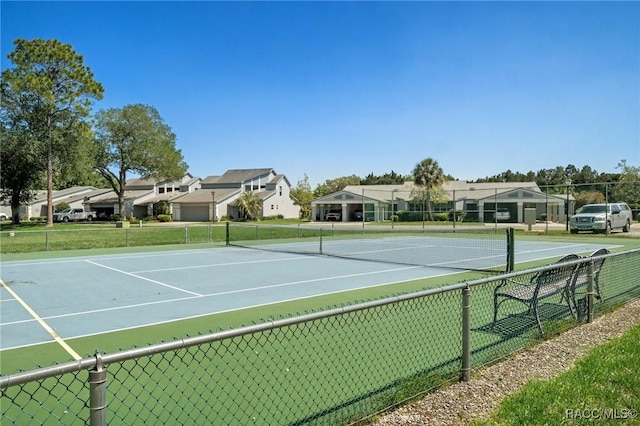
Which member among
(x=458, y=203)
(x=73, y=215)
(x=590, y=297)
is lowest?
(x=590, y=297)

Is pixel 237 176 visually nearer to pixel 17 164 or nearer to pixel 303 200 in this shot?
pixel 303 200

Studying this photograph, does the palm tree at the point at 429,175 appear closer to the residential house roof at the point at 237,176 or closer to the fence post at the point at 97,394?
the residential house roof at the point at 237,176

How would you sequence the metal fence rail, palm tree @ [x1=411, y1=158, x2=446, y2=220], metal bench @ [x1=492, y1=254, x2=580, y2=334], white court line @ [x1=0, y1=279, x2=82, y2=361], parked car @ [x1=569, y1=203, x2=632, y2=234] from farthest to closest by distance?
palm tree @ [x1=411, y1=158, x2=446, y2=220] → parked car @ [x1=569, y1=203, x2=632, y2=234] → metal bench @ [x1=492, y1=254, x2=580, y2=334] → white court line @ [x1=0, y1=279, x2=82, y2=361] → the metal fence rail

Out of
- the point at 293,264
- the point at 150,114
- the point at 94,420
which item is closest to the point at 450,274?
the point at 293,264

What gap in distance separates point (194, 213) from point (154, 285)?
53.4 meters

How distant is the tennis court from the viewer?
8031 millimetres

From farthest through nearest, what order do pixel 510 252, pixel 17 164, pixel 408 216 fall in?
pixel 408 216, pixel 17 164, pixel 510 252

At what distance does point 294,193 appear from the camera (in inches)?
2825

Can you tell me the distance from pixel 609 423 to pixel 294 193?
68.4 metres

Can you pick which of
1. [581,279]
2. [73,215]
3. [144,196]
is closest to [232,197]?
[144,196]

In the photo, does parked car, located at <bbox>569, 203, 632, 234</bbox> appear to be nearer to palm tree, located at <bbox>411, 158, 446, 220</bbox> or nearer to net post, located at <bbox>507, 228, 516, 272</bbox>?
net post, located at <bbox>507, 228, 516, 272</bbox>

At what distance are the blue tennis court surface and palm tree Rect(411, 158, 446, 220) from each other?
3732 cm

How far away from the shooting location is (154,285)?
1148 cm

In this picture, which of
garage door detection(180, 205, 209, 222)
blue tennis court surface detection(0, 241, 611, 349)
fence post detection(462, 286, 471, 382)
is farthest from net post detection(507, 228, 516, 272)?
garage door detection(180, 205, 209, 222)
